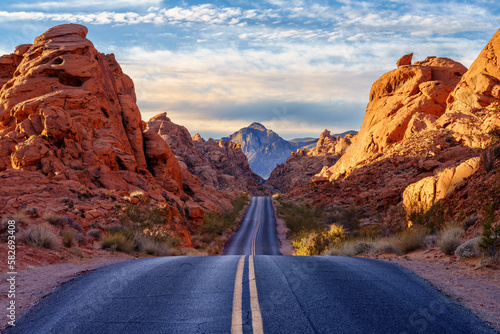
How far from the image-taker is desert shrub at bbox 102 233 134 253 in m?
12.6

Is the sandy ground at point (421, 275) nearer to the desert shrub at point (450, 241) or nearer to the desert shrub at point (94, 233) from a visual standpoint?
the desert shrub at point (450, 241)

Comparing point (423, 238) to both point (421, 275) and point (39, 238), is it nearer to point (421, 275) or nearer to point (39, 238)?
point (421, 275)

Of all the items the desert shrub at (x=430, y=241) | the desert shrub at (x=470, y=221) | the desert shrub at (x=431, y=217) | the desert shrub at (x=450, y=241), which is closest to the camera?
the desert shrub at (x=450, y=241)

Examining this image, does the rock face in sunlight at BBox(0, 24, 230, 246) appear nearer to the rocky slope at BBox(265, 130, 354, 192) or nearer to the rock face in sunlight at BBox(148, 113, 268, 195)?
the rock face in sunlight at BBox(148, 113, 268, 195)

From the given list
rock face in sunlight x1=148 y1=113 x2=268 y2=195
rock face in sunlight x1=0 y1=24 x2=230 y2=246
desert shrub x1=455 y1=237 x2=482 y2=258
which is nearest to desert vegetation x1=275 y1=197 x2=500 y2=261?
desert shrub x1=455 y1=237 x2=482 y2=258

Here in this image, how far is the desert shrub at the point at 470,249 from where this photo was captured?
8.38 m

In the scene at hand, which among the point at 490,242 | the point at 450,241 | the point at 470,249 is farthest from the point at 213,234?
the point at 490,242

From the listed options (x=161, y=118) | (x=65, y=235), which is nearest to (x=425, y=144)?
(x=65, y=235)

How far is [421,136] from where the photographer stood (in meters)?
44.1

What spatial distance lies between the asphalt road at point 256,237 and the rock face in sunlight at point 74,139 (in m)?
5.83

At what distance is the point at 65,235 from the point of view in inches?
461

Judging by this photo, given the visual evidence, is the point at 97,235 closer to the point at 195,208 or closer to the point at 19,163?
the point at 19,163

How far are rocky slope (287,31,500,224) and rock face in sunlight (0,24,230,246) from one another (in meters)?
17.7

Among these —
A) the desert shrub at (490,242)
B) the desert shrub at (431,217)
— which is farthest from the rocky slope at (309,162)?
the desert shrub at (490,242)
